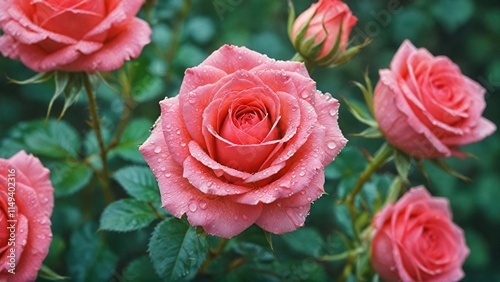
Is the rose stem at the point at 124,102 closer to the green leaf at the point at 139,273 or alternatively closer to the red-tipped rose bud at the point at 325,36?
the green leaf at the point at 139,273

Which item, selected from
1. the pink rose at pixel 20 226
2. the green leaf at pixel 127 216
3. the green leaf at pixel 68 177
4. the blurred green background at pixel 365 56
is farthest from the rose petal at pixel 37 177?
the blurred green background at pixel 365 56

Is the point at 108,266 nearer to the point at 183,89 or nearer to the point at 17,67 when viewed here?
the point at 183,89

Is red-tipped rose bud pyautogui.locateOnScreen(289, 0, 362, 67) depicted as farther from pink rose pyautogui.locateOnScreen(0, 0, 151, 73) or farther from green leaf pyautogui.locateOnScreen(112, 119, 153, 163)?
green leaf pyautogui.locateOnScreen(112, 119, 153, 163)

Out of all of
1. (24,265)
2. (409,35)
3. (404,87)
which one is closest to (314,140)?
(404,87)

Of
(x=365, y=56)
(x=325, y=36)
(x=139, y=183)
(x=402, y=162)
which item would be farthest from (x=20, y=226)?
(x=365, y=56)

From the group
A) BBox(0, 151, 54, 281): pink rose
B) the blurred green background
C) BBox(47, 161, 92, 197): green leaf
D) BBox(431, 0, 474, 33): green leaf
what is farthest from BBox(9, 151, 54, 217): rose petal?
BBox(431, 0, 474, 33): green leaf

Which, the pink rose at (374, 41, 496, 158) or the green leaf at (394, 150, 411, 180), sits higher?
the pink rose at (374, 41, 496, 158)

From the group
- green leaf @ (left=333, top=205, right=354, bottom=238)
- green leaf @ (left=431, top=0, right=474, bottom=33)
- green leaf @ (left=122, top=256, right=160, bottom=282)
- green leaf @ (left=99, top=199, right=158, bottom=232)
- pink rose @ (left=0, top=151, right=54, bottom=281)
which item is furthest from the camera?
green leaf @ (left=431, top=0, right=474, bottom=33)

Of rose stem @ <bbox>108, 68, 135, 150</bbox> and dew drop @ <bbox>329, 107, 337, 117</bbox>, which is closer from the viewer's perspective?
dew drop @ <bbox>329, 107, 337, 117</bbox>
